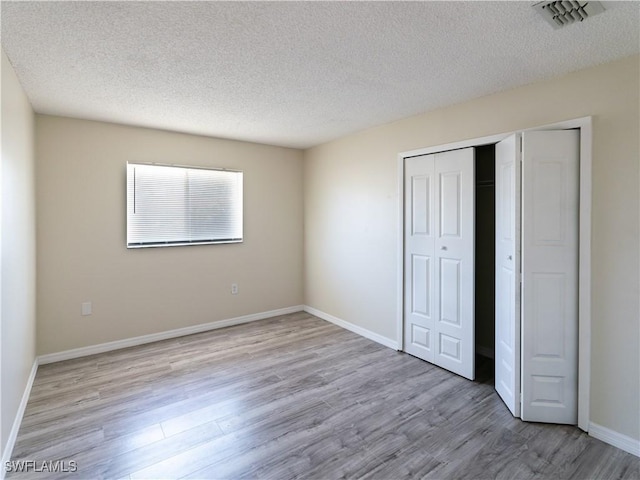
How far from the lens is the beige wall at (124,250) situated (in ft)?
11.1

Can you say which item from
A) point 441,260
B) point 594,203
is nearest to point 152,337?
point 441,260

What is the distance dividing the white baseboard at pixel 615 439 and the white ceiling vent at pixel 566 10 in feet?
8.25

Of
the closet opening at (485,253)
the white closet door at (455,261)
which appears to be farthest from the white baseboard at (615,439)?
the closet opening at (485,253)

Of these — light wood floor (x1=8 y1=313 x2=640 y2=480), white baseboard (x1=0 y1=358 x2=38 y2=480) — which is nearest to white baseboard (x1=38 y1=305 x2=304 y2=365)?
light wood floor (x1=8 y1=313 x2=640 y2=480)

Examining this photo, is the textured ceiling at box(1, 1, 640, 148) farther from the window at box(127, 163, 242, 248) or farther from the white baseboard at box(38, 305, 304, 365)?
the white baseboard at box(38, 305, 304, 365)

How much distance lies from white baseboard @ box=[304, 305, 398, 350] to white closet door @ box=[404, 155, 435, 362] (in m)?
0.24

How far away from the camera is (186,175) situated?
4.16 m

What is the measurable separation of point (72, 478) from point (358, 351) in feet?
8.42

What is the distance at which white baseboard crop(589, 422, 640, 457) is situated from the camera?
208 cm

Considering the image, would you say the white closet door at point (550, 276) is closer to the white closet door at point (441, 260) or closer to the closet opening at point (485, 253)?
the white closet door at point (441, 260)

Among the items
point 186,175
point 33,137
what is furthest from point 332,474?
point 33,137

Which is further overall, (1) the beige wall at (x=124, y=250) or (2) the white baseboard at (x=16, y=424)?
(1) the beige wall at (x=124, y=250)

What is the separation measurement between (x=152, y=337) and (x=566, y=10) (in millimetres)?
4603

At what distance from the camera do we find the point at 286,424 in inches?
93.0
